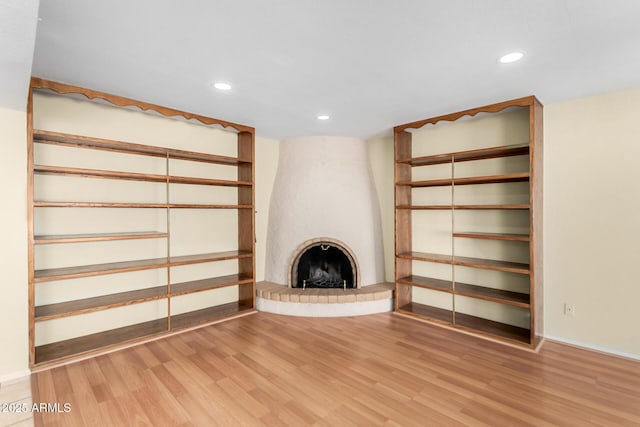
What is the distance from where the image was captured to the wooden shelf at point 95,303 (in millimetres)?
2506

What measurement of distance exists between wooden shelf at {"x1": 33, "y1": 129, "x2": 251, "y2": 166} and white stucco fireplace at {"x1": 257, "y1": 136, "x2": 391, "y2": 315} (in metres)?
0.91

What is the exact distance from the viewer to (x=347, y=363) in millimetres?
2547

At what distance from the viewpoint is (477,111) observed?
3.04m

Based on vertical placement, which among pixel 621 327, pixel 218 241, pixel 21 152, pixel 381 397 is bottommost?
pixel 381 397

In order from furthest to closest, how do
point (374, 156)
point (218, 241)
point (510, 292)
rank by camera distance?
point (374, 156) → point (218, 241) → point (510, 292)

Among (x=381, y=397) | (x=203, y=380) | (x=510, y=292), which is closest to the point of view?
(x=381, y=397)

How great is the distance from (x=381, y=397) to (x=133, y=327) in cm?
257

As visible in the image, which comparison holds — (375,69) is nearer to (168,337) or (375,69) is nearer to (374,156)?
(374,156)

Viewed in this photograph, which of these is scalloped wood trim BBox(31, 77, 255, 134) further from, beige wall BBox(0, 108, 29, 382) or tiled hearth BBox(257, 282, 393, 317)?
tiled hearth BBox(257, 282, 393, 317)

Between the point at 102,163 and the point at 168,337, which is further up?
the point at 102,163

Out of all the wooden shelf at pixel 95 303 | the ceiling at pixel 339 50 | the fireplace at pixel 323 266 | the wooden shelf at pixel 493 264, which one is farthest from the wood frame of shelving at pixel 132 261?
the wooden shelf at pixel 493 264

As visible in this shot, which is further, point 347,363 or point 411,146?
point 411,146

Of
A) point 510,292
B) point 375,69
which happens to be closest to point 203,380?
point 375,69

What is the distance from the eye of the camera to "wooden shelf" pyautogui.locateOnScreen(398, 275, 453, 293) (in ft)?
11.1
